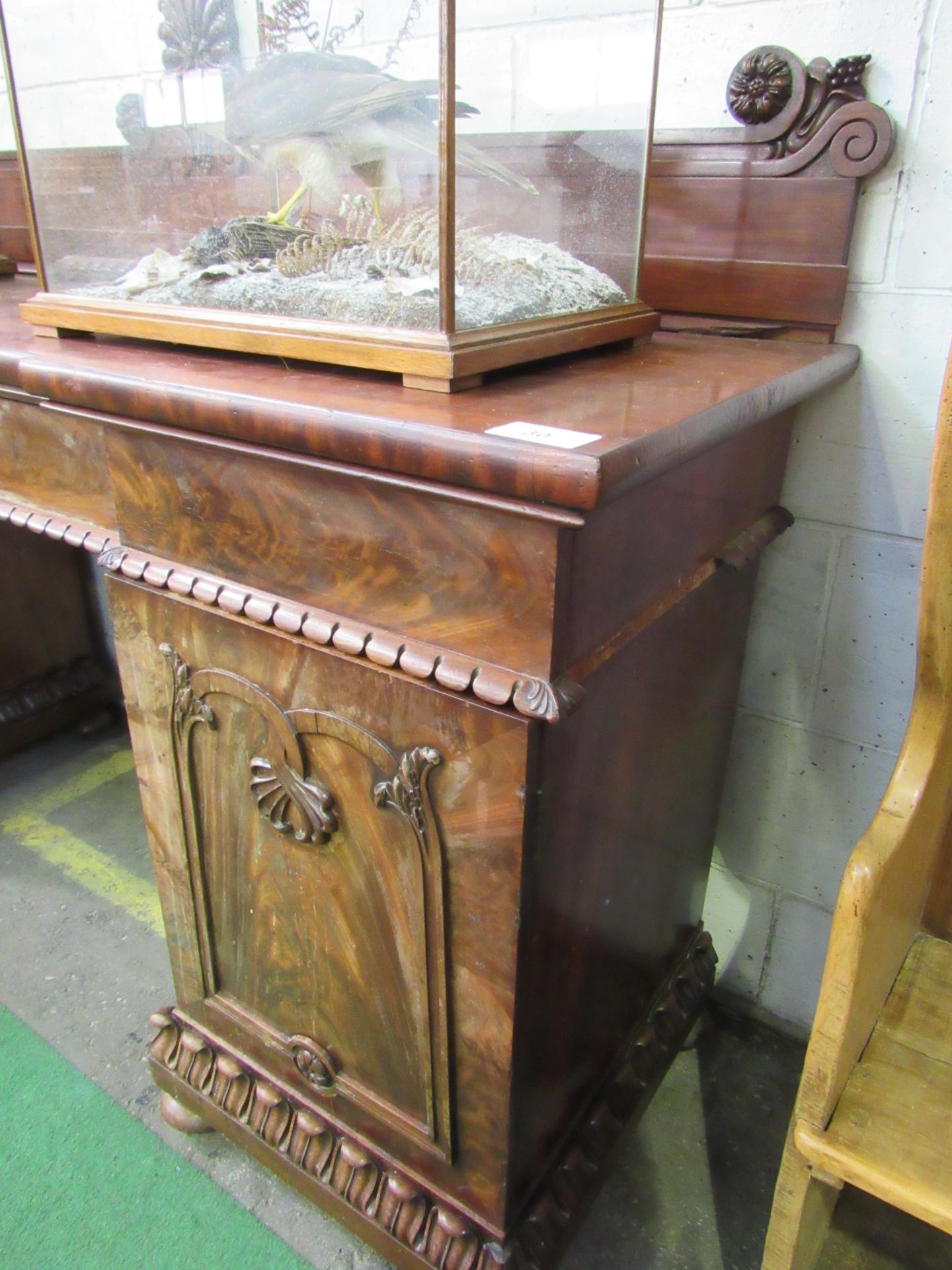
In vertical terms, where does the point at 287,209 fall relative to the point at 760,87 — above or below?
below

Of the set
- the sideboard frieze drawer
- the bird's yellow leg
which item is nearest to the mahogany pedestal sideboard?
the sideboard frieze drawer

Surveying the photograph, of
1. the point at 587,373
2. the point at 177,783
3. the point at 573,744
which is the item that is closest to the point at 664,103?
the point at 587,373

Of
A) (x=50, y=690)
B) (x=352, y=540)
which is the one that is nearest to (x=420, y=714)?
(x=352, y=540)

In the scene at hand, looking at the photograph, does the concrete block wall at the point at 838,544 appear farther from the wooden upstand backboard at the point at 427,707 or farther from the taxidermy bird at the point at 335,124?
the taxidermy bird at the point at 335,124

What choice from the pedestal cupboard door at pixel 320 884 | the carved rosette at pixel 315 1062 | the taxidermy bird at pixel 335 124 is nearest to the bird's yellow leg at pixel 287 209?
the taxidermy bird at pixel 335 124

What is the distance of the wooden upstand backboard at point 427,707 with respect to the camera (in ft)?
2.27

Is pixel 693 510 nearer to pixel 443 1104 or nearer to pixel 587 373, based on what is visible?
pixel 587 373

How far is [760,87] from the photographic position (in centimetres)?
101

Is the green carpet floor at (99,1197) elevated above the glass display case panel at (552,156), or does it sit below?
below

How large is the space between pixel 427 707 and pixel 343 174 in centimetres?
52

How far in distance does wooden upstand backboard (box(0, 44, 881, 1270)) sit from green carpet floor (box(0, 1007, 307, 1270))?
0.08 meters

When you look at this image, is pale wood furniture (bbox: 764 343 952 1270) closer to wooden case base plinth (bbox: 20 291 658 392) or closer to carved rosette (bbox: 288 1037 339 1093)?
wooden case base plinth (bbox: 20 291 658 392)

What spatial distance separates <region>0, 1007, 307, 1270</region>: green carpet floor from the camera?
1100mm

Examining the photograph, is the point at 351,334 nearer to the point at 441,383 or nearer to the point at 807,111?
the point at 441,383
